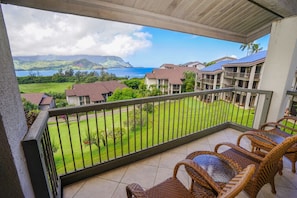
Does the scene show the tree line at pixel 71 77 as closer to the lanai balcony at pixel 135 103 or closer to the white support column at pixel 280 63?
the lanai balcony at pixel 135 103

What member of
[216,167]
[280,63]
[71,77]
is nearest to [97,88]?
[71,77]

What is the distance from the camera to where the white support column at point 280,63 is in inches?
101

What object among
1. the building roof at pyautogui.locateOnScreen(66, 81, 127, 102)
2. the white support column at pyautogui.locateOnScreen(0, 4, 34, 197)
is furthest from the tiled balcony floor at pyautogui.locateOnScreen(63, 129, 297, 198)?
the building roof at pyautogui.locateOnScreen(66, 81, 127, 102)

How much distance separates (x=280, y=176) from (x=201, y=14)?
9.28 ft

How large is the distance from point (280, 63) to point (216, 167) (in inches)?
105

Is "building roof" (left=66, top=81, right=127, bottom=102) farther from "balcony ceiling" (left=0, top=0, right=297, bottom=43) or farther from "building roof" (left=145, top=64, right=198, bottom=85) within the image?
"building roof" (left=145, top=64, right=198, bottom=85)

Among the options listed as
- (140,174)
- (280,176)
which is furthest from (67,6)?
(280,176)

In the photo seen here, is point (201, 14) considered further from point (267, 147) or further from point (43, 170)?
point (43, 170)

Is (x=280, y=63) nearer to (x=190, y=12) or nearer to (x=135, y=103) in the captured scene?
(x=190, y=12)

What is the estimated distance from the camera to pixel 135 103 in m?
2.02

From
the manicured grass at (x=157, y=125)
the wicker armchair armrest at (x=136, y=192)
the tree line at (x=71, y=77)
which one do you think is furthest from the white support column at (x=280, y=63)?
the tree line at (x=71, y=77)

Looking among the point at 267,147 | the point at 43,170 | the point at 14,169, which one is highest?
the point at 14,169

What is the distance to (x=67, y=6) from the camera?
5.89ft

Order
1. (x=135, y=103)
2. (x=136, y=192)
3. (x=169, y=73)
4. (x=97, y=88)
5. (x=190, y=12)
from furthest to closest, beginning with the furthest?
1. (x=169, y=73)
2. (x=97, y=88)
3. (x=190, y=12)
4. (x=135, y=103)
5. (x=136, y=192)
